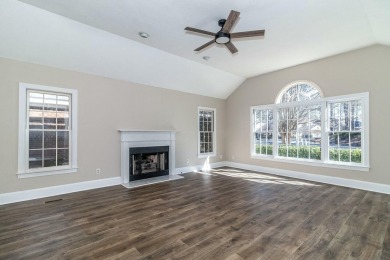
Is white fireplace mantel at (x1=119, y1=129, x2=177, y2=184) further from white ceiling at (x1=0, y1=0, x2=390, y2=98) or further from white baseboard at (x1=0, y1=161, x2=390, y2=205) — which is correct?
white ceiling at (x1=0, y1=0, x2=390, y2=98)

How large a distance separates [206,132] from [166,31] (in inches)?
160

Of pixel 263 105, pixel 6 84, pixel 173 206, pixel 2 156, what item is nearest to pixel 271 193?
pixel 173 206

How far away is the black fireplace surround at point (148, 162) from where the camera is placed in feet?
16.4

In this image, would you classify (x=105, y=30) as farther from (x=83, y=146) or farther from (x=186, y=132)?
(x=186, y=132)

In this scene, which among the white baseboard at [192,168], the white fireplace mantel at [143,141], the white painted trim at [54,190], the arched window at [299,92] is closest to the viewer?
the white painted trim at [54,190]

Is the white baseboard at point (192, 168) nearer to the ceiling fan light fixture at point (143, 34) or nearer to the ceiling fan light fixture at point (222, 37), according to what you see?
the ceiling fan light fixture at point (143, 34)

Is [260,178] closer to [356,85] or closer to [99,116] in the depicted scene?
[356,85]

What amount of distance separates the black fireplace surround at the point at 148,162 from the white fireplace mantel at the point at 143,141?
11 centimetres

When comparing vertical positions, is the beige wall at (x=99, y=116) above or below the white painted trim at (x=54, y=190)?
above

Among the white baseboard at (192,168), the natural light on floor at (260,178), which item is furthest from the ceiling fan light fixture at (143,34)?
the natural light on floor at (260,178)

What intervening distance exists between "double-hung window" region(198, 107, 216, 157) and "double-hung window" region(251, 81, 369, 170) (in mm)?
1475

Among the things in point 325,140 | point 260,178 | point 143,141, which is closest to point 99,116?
point 143,141

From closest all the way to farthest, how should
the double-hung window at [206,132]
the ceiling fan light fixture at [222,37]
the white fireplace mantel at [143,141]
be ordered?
the ceiling fan light fixture at [222,37] < the white fireplace mantel at [143,141] < the double-hung window at [206,132]

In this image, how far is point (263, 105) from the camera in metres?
6.23
